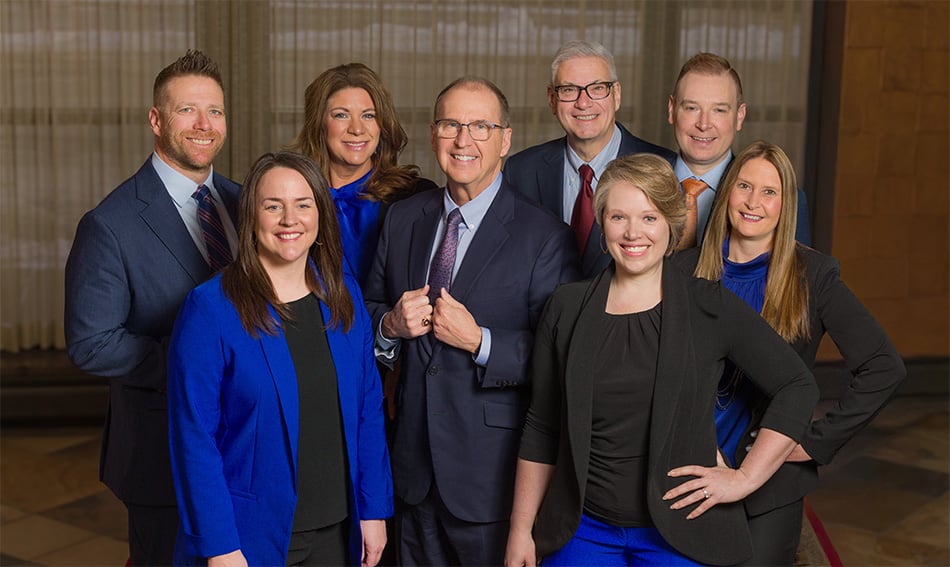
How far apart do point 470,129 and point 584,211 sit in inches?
22.9

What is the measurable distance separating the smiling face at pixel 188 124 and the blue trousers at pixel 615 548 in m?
1.36

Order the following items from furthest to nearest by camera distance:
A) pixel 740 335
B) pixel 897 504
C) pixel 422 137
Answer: pixel 422 137 → pixel 897 504 → pixel 740 335

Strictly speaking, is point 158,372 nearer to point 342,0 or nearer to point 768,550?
point 768,550

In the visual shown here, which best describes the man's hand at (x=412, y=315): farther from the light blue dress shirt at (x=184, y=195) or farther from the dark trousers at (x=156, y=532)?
the dark trousers at (x=156, y=532)

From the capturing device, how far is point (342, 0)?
6180mm

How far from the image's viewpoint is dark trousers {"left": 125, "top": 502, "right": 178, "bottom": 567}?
9.05ft

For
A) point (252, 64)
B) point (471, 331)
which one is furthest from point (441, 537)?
point (252, 64)

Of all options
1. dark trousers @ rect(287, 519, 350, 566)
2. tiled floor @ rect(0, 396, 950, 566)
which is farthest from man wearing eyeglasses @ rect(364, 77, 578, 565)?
tiled floor @ rect(0, 396, 950, 566)

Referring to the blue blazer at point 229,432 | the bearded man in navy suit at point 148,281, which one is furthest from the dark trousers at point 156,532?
the blue blazer at point 229,432

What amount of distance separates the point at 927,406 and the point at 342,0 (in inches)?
173

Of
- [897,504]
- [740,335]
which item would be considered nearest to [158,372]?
[740,335]

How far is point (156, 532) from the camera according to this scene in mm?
2785

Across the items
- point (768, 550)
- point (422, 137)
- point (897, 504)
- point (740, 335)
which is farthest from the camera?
point (422, 137)

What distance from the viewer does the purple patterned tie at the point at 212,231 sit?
279cm
